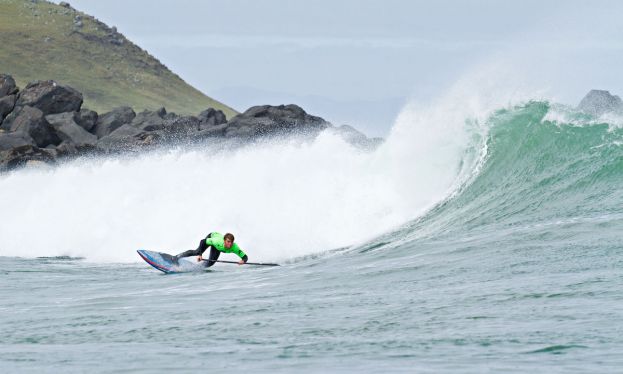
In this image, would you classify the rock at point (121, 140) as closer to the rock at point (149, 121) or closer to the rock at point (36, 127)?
the rock at point (149, 121)

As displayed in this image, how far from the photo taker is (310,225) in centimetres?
2566

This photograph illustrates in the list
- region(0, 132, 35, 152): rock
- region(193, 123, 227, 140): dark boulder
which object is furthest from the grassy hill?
region(0, 132, 35, 152): rock

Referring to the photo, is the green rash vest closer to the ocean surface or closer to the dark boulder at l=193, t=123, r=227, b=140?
the ocean surface

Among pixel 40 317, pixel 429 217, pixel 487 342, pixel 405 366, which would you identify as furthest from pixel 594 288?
pixel 429 217

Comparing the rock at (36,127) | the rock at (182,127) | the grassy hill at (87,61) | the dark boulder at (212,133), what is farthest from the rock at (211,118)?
the grassy hill at (87,61)

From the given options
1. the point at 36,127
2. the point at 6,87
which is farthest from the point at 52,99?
the point at 36,127

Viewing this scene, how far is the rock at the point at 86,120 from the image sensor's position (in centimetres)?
7216

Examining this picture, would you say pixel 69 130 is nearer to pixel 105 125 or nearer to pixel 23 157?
pixel 105 125

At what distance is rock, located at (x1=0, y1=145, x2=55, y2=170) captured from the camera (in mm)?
48469

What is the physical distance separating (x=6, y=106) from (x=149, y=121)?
11.8 m

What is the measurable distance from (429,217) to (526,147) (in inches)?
137

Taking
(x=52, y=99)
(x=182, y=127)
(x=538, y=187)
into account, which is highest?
(x=52, y=99)

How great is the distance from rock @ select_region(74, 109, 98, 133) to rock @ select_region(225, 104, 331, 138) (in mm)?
8749

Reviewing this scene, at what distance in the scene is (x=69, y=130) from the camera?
220 ft
